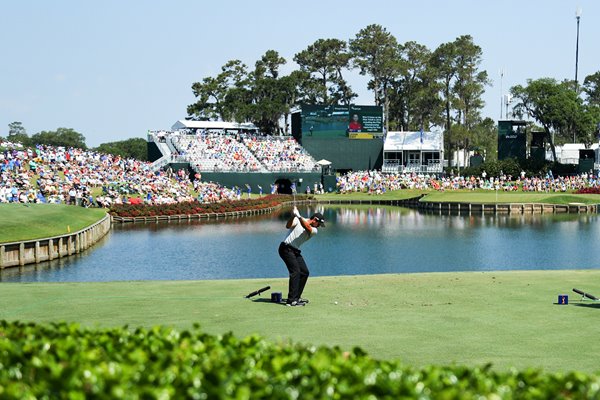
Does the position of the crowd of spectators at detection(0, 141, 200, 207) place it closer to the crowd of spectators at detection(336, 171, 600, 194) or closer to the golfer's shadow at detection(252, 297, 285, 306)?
the crowd of spectators at detection(336, 171, 600, 194)

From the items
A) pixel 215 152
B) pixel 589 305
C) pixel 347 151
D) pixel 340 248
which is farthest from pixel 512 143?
pixel 589 305

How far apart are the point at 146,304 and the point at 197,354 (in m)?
9.87

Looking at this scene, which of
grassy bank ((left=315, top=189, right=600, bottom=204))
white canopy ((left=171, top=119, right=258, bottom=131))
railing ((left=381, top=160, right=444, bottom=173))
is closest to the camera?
grassy bank ((left=315, top=189, right=600, bottom=204))

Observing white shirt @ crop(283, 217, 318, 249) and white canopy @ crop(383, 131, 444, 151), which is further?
white canopy @ crop(383, 131, 444, 151)

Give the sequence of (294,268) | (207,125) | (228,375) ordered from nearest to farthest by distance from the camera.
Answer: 1. (228,375)
2. (294,268)
3. (207,125)

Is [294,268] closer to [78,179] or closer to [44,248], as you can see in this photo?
[44,248]

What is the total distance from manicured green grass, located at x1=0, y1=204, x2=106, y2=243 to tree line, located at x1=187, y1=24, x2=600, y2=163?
6735 centimetres

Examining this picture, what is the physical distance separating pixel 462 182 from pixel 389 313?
8198 centimetres

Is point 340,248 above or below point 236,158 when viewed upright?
below

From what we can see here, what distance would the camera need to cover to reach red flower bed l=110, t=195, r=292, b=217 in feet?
205

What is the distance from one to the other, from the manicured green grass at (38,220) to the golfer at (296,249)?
952 inches

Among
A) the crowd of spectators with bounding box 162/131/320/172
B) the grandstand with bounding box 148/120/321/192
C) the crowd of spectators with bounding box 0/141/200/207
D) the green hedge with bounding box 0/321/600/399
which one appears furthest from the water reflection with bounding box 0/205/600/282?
the green hedge with bounding box 0/321/600/399

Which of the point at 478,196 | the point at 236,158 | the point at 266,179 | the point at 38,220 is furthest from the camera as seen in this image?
the point at 236,158

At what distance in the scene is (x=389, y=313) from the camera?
50.4ft
